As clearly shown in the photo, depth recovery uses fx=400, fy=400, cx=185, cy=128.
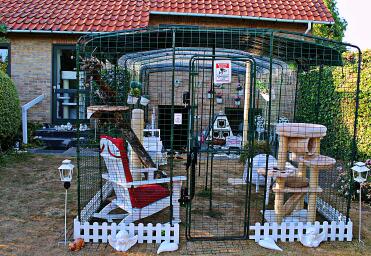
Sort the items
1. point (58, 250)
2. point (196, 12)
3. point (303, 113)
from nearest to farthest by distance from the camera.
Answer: point (58, 250) < point (303, 113) < point (196, 12)

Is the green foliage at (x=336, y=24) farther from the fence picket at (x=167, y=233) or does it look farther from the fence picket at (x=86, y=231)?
the fence picket at (x=86, y=231)

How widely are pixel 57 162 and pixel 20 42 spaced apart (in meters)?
4.56

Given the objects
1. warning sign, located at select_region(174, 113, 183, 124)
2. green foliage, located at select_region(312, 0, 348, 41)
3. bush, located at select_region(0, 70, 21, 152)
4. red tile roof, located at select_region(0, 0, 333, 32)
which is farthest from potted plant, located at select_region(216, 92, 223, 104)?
green foliage, located at select_region(312, 0, 348, 41)

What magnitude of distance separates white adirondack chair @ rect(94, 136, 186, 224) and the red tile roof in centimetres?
722

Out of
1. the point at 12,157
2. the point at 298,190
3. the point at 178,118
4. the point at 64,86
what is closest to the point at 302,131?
the point at 298,190

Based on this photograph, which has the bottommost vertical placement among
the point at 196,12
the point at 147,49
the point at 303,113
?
the point at 303,113

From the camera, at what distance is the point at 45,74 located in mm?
11695

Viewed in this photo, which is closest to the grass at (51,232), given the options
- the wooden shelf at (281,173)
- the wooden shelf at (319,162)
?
the wooden shelf at (281,173)

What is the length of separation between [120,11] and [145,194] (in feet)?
27.9

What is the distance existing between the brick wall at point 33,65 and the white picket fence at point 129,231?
310 inches

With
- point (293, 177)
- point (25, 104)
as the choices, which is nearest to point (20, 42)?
point (25, 104)

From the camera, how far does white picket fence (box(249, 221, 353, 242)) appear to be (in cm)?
477

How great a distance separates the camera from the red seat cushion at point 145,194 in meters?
4.96

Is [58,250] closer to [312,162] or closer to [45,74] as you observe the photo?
[312,162]
